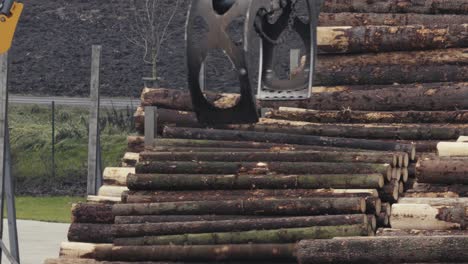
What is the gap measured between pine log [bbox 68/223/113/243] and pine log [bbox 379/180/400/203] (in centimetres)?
294

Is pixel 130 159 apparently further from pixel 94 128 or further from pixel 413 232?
pixel 413 232

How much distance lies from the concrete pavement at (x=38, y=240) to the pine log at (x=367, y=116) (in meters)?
4.35

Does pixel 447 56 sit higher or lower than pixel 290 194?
higher

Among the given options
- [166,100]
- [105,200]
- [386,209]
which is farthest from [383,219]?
[166,100]

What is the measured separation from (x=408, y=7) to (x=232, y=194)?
175 inches

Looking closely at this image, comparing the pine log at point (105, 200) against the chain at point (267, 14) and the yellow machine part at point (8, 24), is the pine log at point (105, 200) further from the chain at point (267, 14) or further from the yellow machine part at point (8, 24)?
the chain at point (267, 14)

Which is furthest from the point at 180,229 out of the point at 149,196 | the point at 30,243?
the point at 30,243

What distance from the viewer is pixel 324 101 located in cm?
1733

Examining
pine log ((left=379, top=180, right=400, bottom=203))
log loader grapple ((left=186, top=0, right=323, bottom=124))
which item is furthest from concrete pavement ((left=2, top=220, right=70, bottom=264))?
log loader grapple ((left=186, top=0, right=323, bottom=124))

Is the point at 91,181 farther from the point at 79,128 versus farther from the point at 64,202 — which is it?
the point at 79,128

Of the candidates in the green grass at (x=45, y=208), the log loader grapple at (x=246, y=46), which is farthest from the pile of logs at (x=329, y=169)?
the green grass at (x=45, y=208)

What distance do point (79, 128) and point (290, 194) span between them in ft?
69.9

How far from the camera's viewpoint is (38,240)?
22609 mm

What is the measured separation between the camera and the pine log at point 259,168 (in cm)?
1451
